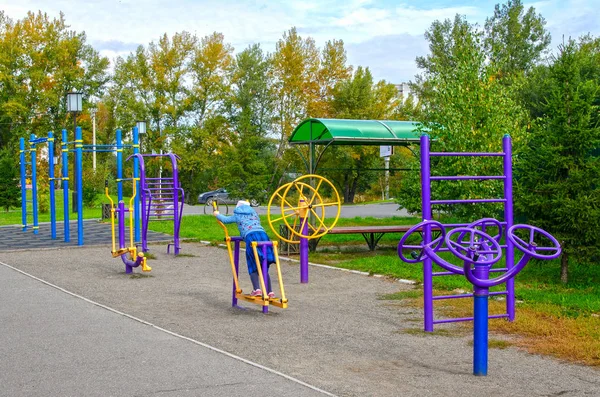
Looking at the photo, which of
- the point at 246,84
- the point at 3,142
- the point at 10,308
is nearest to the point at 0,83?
the point at 3,142

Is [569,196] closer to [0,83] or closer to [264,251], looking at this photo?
[264,251]

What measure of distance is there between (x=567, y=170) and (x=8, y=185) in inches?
1146

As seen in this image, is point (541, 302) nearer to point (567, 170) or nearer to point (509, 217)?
point (509, 217)

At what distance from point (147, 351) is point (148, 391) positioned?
1.33m

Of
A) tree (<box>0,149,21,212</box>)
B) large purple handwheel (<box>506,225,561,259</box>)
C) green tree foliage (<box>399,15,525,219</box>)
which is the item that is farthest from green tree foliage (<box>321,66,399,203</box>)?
large purple handwheel (<box>506,225,561,259</box>)

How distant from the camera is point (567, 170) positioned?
10344 mm

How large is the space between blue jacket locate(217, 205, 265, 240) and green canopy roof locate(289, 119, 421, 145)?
5620 mm

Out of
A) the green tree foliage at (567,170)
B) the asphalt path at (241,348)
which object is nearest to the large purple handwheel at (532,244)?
the asphalt path at (241,348)

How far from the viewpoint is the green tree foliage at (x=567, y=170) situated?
984cm

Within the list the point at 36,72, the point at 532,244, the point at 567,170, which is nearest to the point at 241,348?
the point at 532,244

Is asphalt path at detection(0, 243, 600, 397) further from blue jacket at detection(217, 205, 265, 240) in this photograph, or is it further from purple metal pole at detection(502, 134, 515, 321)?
blue jacket at detection(217, 205, 265, 240)

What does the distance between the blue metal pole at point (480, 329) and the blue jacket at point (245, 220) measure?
3720 mm

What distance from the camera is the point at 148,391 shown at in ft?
16.9

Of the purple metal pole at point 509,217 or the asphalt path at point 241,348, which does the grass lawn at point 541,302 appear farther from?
the asphalt path at point 241,348
